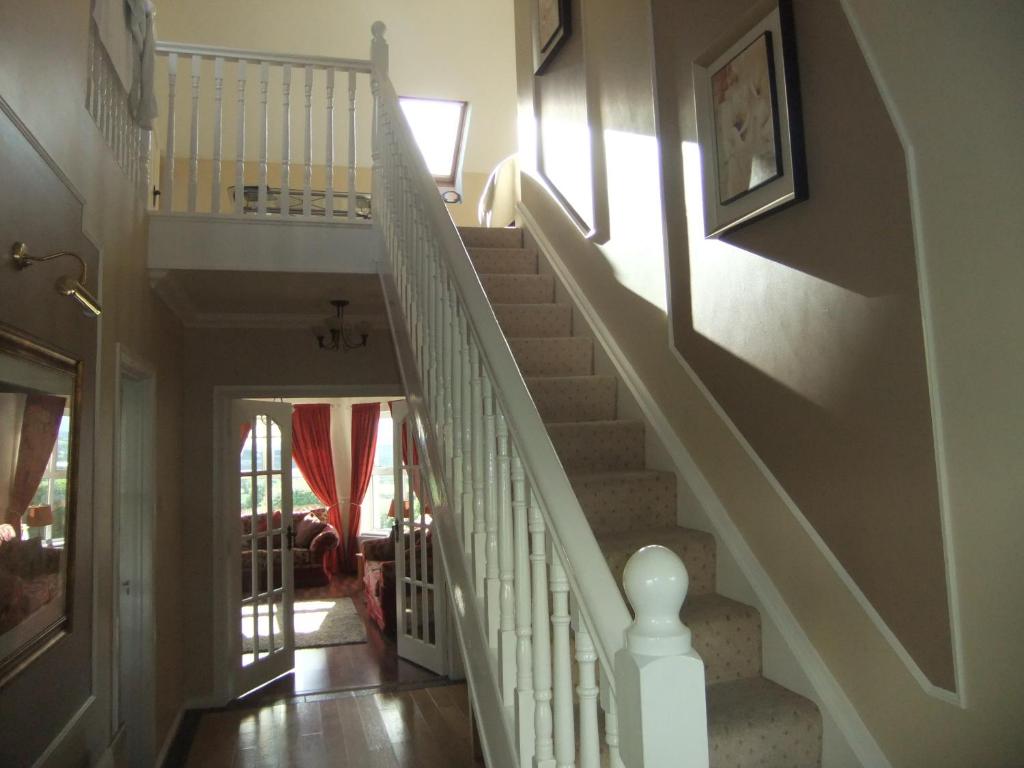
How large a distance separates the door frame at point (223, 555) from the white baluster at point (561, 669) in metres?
3.54

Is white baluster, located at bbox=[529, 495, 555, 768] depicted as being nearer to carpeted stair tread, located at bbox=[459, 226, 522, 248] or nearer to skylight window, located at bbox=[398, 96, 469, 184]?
carpeted stair tread, located at bbox=[459, 226, 522, 248]

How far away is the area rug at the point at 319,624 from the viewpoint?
5227mm

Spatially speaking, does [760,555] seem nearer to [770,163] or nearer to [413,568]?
[770,163]

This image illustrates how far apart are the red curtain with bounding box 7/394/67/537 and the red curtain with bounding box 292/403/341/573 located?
28.2 feet

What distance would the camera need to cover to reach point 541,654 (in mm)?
1265

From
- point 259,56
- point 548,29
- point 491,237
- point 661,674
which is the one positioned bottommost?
point 661,674

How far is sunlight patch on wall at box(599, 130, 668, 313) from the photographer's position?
8.59ft

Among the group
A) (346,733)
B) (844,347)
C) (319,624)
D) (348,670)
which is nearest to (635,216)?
(844,347)

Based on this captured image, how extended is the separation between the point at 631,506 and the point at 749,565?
0.45 meters

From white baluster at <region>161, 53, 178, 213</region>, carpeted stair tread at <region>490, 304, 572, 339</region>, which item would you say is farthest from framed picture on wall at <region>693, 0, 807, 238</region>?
white baluster at <region>161, 53, 178, 213</region>

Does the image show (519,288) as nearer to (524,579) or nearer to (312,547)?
(524,579)

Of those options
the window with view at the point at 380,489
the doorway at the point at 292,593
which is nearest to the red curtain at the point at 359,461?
the window with view at the point at 380,489

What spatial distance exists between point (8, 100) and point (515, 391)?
1325 millimetres

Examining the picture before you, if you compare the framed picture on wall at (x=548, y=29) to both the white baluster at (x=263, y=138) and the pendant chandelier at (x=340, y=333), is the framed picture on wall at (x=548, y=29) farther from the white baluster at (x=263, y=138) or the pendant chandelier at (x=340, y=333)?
the pendant chandelier at (x=340, y=333)
